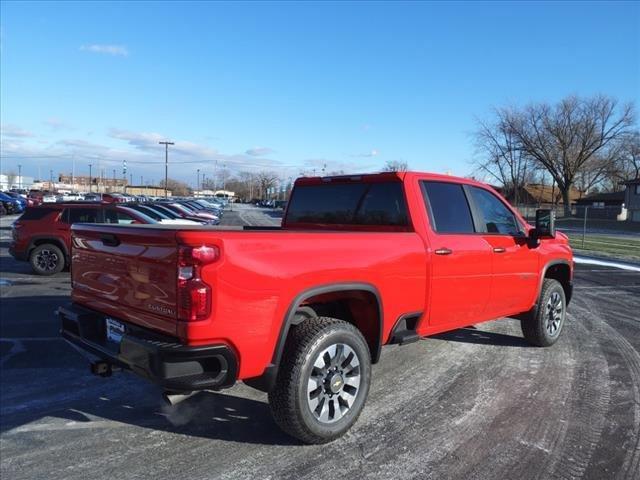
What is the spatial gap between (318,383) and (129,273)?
147cm

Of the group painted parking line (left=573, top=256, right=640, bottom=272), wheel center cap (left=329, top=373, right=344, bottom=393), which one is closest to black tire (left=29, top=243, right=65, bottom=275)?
wheel center cap (left=329, top=373, right=344, bottom=393)

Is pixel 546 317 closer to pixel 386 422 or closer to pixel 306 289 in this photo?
pixel 386 422

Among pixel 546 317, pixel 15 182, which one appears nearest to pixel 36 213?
pixel 546 317

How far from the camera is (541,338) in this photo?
20.2 ft

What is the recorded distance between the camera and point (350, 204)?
201 inches

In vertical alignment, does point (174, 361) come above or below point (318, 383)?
above

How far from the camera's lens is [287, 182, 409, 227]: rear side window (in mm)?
4672

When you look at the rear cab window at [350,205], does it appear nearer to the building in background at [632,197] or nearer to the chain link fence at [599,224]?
the chain link fence at [599,224]

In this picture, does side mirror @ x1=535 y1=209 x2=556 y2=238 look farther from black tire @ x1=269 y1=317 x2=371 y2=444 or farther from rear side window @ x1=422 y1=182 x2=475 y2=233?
black tire @ x1=269 y1=317 x2=371 y2=444

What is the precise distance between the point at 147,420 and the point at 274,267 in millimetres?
1844

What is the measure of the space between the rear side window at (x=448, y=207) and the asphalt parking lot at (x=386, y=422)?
1480mm

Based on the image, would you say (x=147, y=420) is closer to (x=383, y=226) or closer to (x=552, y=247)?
(x=383, y=226)

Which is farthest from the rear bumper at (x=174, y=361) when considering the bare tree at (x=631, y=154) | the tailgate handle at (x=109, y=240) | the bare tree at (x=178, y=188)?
the bare tree at (x=178, y=188)

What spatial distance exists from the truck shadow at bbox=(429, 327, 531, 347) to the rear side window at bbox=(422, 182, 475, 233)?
80.1 inches
